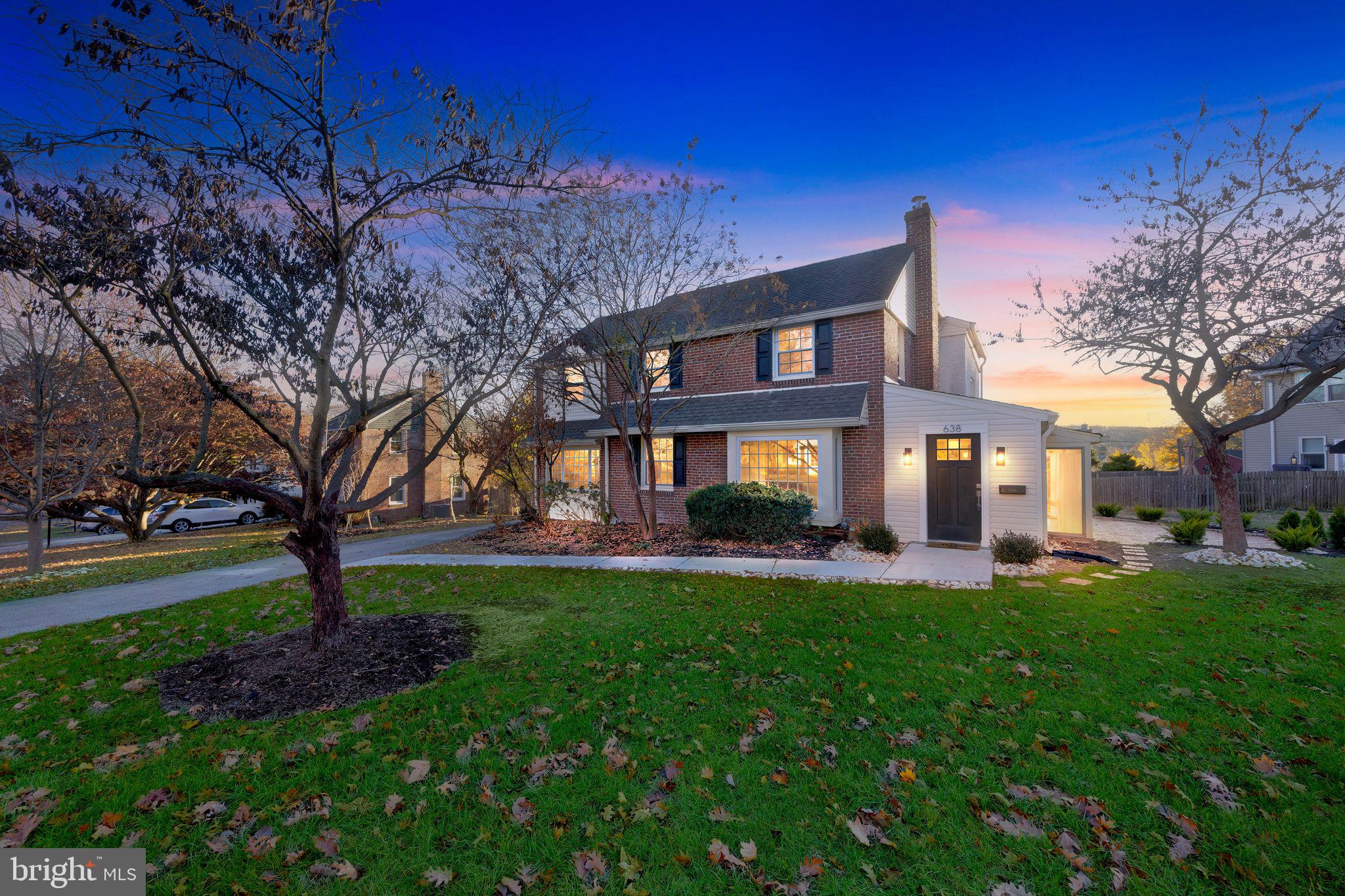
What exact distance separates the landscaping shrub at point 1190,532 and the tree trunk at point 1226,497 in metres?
1.34

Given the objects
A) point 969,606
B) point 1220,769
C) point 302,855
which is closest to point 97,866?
point 302,855

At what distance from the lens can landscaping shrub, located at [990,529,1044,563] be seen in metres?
9.65

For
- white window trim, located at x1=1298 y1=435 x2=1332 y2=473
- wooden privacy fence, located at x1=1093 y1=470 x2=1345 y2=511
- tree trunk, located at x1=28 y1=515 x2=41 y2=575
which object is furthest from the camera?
white window trim, located at x1=1298 y1=435 x2=1332 y2=473

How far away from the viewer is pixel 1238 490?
60.7ft

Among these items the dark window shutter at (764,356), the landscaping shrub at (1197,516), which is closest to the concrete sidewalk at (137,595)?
the dark window shutter at (764,356)

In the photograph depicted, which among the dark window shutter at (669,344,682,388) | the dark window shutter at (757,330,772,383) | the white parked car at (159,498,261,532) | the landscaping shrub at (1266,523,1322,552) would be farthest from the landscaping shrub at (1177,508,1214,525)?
the white parked car at (159,498,261,532)

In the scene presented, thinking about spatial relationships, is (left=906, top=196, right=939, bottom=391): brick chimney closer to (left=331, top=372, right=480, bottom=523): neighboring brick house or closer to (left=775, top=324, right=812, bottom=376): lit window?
(left=775, top=324, right=812, bottom=376): lit window

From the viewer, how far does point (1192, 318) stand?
10500mm

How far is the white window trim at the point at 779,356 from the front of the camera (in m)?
13.7

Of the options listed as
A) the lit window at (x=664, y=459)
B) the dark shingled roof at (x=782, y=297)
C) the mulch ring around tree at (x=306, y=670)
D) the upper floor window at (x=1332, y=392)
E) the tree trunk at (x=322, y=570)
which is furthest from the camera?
the upper floor window at (x=1332, y=392)

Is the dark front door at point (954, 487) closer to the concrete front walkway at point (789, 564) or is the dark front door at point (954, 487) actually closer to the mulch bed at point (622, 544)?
the concrete front walkway at point (789, 564)

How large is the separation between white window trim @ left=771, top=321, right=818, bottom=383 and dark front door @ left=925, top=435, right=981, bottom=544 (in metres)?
3.40

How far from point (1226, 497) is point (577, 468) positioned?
52.7ft

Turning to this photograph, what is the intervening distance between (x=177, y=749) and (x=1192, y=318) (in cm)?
1618
